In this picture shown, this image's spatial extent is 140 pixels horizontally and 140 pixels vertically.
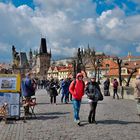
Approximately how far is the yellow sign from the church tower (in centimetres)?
15369

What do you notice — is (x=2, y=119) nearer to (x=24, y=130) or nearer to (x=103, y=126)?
(x=24, y=130)

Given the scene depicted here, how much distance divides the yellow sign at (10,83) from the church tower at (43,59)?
154 meters

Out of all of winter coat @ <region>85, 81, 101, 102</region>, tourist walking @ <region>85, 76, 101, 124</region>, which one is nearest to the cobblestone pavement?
tourist walking @ <region>85, 76, 101, 124</region>

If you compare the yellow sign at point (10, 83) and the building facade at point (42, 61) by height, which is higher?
the building facade at point (42, 61)

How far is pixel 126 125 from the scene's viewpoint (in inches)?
507

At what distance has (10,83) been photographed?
14688 millimetres

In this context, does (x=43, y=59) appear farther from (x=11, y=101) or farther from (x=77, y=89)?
(x=77, y=89)

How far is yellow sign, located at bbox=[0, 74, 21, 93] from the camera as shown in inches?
574

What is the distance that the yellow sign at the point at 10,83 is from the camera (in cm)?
1458

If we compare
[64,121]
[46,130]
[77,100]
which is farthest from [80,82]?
[46,130]

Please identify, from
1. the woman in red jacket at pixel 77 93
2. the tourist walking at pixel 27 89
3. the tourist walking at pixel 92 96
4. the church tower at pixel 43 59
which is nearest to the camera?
the woman in red jacket at pixel 77 93

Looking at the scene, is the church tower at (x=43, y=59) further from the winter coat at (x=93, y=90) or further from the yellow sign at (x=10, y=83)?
the winter coat at (x=93, y=90)

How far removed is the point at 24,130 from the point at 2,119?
306cm

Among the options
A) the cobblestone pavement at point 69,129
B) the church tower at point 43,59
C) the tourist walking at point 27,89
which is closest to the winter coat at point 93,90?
the cobblestone pavement at point 69,129
